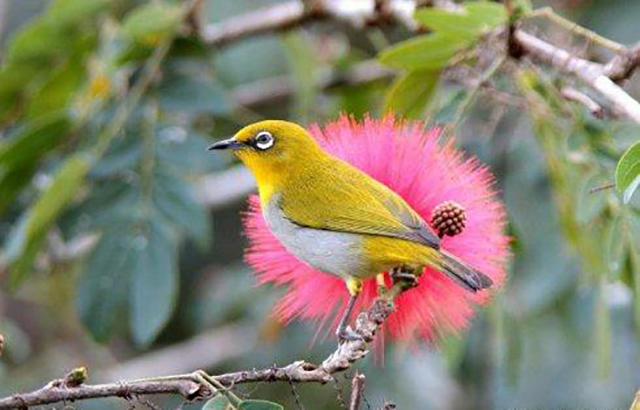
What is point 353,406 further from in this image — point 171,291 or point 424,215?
point 171,291

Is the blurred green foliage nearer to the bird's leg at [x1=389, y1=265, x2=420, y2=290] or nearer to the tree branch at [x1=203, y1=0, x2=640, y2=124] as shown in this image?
the tree branch at [x1=203, y1=0, x2=640, y2=124]

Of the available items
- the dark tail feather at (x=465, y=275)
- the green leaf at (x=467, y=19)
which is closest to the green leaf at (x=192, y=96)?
the green leaf at (x=467, y=19)

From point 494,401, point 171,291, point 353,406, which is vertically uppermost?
point 353,406

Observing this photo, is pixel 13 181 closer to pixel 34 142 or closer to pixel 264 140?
pixel 34 142

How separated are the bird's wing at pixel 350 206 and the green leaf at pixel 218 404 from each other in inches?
20.5

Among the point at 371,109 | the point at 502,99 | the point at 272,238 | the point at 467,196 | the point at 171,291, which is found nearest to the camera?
the point at 467,196

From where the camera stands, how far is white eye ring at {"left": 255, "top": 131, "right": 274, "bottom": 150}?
2493 mm

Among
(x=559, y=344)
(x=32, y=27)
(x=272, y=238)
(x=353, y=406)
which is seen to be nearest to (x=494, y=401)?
(x=559, y=344)

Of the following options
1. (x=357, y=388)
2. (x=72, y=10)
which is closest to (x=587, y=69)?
(x=357, y=388)

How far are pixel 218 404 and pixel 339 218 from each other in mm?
627

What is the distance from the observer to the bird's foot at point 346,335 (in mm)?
1887

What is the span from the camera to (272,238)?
2404 mm

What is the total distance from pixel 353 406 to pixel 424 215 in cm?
61

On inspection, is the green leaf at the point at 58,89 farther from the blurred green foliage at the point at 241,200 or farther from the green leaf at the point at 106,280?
the green leaf at the point at 106,280
